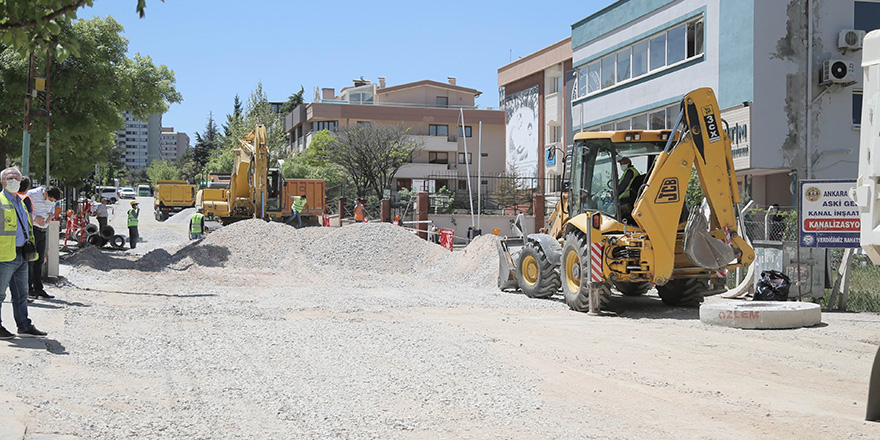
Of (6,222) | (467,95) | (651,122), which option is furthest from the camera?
(467,95)

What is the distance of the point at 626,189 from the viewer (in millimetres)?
13836

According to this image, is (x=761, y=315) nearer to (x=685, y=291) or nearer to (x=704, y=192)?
(x=704, y=192)

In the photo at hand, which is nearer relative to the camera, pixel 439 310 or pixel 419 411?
pixel 419 411

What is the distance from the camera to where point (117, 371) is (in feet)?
27.1

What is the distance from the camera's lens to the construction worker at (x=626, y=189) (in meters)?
13.8

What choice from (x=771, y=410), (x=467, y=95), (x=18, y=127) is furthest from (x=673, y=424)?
(x=467, y=95)

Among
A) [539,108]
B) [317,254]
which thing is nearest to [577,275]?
[317,254]

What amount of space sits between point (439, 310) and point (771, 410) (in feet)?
26.6

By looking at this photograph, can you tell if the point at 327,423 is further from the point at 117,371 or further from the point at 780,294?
the point at 780,294

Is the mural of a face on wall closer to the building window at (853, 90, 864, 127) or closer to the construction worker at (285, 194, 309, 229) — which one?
the construction worker at (285, 194, 309, 229)

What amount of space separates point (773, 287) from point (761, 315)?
3.00 meters

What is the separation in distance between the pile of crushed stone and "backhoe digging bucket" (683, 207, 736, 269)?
7.97 metres

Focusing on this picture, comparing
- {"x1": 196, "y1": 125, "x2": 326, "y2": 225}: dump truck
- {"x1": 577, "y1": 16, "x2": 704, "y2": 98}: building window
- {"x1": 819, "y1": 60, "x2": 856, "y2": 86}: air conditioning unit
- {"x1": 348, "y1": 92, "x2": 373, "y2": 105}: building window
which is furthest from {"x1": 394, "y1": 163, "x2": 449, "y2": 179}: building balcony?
{"x1": 819, "y1": 60, "x2": 856, "y2": 86}: air conditioning unit

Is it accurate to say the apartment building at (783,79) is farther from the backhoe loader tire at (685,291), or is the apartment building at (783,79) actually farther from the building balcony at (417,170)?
the building balcony at (417,170)
